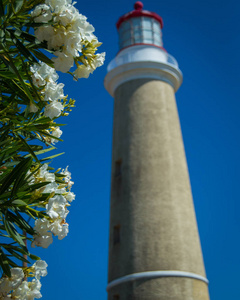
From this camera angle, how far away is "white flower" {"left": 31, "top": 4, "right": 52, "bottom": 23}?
77.7 inches

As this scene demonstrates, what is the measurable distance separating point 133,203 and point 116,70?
505cm

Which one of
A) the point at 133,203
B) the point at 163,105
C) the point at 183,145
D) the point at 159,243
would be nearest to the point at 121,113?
the point at 163,105

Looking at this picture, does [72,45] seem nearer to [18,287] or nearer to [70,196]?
[70,196]

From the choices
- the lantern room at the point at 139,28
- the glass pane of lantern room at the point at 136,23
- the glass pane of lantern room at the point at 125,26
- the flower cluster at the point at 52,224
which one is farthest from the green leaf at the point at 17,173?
the glass pane of lantern room at the point at 125,26

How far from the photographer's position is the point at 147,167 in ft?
38.4

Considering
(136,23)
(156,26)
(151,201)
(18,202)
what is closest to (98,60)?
(18,202)

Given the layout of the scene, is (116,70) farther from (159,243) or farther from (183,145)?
(159,243)

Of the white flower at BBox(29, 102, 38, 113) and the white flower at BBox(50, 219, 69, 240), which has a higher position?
the white flower at BBox(29, 102, 38, 113)

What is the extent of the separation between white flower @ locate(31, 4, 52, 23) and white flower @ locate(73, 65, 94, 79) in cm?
34

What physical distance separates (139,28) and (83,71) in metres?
14.3

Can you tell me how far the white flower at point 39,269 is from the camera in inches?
84.6

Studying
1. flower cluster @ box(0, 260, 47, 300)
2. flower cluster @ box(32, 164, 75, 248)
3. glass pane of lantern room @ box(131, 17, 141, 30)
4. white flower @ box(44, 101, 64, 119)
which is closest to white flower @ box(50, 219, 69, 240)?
flower cluster @ box(32, 164, 75, 248)

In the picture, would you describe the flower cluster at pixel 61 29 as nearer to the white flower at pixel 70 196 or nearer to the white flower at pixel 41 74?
the white flower at pixel 41 74

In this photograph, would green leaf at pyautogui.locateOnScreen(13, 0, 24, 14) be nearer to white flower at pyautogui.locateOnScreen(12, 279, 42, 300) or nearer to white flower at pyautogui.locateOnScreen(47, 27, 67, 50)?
white flower at pyautogui.locateOnScreen(47, 27, 67, 50)
